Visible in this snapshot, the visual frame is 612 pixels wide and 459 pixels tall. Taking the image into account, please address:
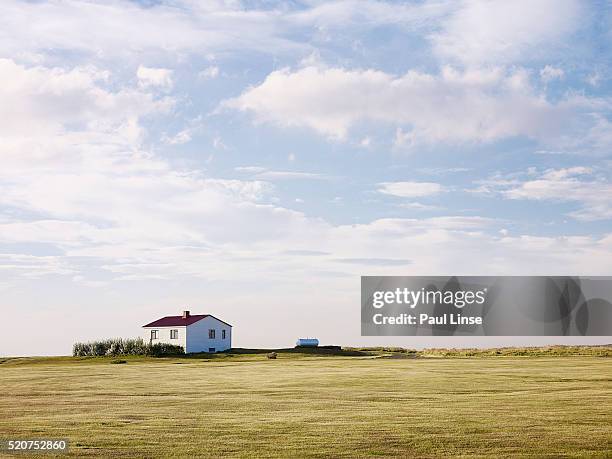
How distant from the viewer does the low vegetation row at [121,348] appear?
310 feet

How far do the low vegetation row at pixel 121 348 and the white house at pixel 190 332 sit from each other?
4.53 metres

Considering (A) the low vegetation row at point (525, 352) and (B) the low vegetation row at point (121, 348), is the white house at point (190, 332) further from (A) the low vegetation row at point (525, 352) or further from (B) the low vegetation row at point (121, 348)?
(A) the low vegetation row at point (525, 352)

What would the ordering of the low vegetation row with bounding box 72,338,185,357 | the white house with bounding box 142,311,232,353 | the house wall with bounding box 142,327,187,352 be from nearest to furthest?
the low vegetation row with bounding box 72,338,185,357 → the house wall with bounding box 142,327,187,352 → the white house with bounding box 142,311,232,353

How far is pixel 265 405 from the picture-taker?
31.9 meters

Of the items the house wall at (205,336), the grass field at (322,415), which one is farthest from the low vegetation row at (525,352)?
the grass field at (322,415)

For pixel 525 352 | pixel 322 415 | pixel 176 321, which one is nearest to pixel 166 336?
pixel 176 321

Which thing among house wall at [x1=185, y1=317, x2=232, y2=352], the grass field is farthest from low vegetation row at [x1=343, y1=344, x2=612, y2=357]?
the grass field

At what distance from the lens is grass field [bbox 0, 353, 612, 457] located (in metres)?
21.7

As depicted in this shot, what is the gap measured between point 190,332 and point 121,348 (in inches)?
436

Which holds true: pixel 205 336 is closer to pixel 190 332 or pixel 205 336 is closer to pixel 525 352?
pixel 190 332

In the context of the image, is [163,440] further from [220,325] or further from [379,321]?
[220,325]

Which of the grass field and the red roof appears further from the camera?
the red roof

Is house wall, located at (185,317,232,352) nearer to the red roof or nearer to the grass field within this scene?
the red roof

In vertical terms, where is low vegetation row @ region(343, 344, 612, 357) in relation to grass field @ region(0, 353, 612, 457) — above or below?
below
